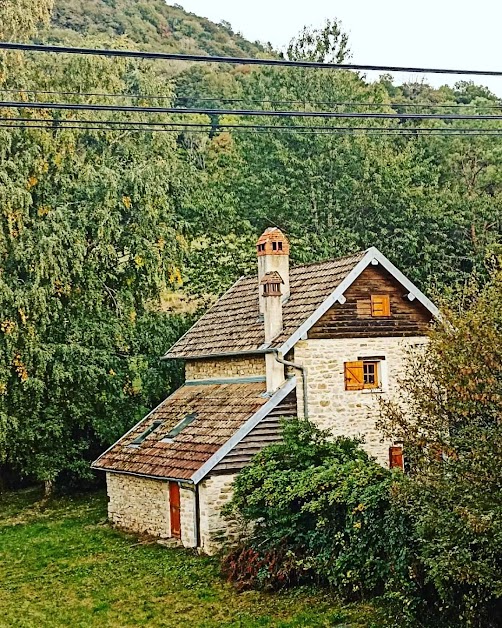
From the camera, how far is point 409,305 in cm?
2341

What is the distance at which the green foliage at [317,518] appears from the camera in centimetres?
1507

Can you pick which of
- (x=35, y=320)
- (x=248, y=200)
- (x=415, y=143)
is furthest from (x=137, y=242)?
(x=415, y=143)

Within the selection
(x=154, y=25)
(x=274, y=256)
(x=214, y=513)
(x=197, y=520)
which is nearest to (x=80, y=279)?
(x=274, y=256)

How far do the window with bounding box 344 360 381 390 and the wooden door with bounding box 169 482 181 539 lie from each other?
4659mm

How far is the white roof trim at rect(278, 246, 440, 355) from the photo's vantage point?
70.1 ft

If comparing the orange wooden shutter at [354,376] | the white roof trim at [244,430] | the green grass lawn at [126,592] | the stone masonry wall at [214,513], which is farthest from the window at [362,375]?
the green grass lawn at [126,592]

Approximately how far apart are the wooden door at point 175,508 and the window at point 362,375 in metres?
4.66

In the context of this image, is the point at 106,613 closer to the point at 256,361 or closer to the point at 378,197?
the point at 256,361

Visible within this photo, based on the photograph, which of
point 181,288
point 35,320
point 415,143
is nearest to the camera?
point 35,320

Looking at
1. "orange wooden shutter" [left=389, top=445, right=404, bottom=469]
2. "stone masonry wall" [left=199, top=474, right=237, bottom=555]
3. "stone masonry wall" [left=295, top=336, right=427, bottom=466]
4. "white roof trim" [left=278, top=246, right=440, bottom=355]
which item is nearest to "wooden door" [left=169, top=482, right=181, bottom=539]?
"stone masonry wall" [left=199, top=474, right=237, bottom=555]

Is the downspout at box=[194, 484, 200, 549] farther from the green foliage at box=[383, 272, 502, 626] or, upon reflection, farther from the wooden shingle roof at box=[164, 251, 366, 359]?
the green foliage at box=[383, 272, 502, 626]

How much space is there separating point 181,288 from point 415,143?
1660 cm

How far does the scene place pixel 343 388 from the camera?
874 inches

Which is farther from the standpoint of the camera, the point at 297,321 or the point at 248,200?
the point at 248,200
